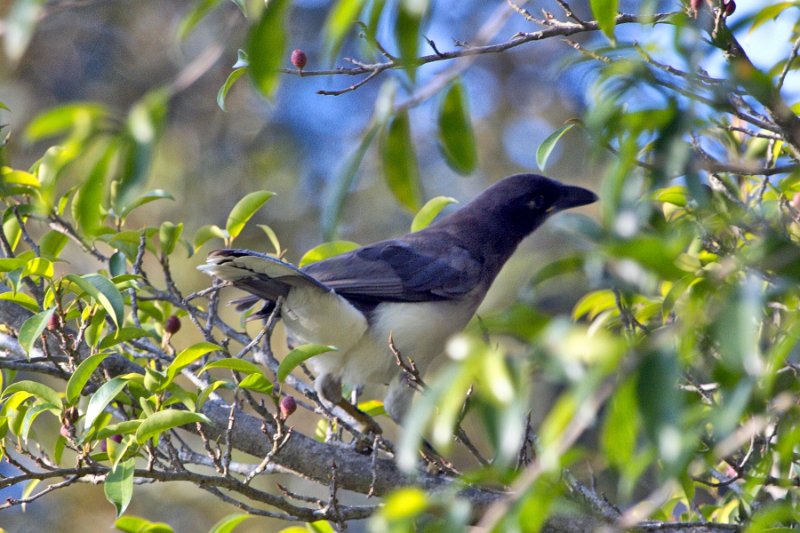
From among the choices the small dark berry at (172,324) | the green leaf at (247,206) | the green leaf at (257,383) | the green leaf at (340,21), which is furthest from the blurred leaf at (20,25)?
the small dark berry at (172,324)

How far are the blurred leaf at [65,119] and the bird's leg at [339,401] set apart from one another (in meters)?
2.77

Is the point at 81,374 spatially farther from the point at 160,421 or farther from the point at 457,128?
the point at 457,128

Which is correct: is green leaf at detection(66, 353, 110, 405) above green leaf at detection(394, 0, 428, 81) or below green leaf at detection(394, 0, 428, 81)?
below

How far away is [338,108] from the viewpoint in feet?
38.9

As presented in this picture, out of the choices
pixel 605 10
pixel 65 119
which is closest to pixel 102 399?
pixel 65 119

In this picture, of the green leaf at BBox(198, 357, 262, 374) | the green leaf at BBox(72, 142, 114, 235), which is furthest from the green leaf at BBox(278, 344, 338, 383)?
the green leaf at BBox(72, 142, 114, 235)

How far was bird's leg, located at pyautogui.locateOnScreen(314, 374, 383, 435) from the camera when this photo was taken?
13.5 feet

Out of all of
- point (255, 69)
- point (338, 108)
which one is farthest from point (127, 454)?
point (338, 108)

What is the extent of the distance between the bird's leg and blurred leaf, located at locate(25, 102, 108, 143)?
2.77 metres

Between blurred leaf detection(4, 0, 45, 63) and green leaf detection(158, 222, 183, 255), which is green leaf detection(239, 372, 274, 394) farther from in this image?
blurred leaf detection(4, 0, 45, 63)

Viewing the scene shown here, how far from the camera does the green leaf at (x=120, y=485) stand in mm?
2572

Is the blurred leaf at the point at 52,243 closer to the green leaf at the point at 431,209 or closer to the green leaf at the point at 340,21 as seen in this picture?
the green leaf at the point at 431,209

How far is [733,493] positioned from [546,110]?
9.06m

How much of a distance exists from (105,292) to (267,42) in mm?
1646
